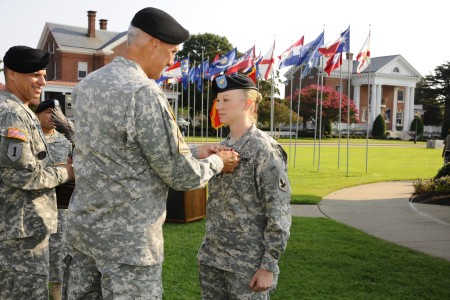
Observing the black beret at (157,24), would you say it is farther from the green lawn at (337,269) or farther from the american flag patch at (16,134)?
the green lawn at (337,269)

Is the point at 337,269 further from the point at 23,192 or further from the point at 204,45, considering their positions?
the point at 204,45

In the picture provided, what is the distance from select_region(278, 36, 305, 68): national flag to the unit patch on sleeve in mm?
17626

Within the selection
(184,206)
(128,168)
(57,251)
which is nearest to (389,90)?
(184,206)

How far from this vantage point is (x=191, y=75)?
33125mm

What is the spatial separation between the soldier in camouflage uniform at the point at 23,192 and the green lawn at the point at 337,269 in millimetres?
2092

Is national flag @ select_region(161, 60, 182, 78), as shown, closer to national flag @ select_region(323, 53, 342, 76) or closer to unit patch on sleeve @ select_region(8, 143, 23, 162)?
national flag @ select_region(323, 53, 342, 76)

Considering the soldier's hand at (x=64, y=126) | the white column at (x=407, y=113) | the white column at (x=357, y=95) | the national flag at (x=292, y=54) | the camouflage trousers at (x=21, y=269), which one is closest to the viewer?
the camouflage trousers at (x=21, y=269)

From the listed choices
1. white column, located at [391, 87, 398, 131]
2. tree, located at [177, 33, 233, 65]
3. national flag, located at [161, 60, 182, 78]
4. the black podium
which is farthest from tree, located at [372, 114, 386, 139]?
the black podium

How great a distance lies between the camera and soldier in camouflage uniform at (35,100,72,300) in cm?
468

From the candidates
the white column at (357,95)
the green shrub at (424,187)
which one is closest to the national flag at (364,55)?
the green shrub at (424,187)

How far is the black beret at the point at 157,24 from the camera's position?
98.8 inches

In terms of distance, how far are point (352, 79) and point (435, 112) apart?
2482 centimetres

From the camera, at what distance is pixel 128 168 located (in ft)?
8.04

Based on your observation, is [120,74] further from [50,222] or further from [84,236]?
[50,222]
